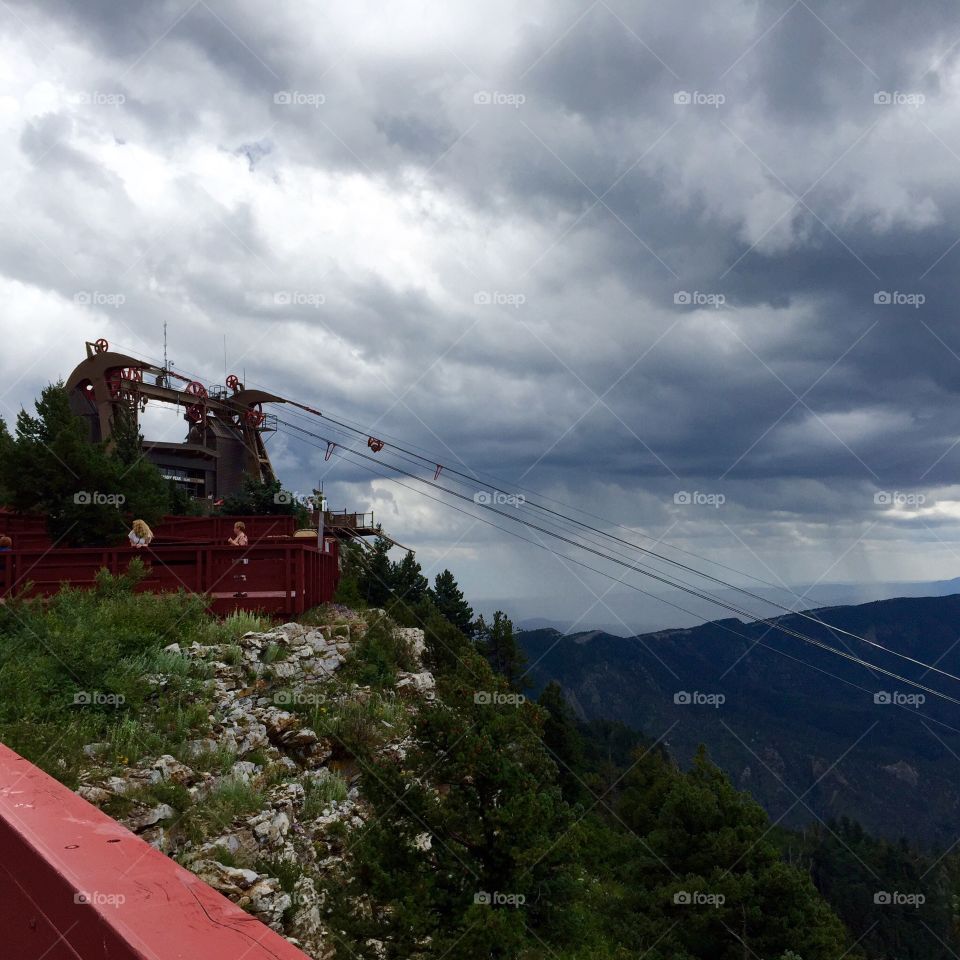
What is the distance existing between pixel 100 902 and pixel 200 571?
54.5ft

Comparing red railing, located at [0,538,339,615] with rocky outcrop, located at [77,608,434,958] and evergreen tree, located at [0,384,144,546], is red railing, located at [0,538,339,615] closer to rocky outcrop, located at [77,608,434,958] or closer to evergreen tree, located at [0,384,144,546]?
rocky outcrop, located at [77,608,434,958]

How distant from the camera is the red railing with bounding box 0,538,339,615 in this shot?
55.1 feet

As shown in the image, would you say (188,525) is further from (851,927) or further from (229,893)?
(851,927)

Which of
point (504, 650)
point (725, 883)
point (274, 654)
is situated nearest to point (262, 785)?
point (274, 654)

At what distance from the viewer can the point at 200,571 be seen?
55.5 feet

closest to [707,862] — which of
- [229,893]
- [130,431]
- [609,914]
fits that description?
[609,914]

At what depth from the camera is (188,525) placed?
25.0m

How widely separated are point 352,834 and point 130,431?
101 ft

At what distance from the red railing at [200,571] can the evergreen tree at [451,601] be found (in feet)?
83.4

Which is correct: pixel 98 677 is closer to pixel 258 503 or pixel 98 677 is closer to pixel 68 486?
pixel 68 486

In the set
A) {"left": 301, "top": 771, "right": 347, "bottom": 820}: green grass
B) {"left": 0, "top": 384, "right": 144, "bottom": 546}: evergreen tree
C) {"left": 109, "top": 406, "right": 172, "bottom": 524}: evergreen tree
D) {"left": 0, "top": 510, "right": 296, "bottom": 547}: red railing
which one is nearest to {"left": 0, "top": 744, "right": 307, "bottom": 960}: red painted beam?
{"left": 301, "top": 771, "right": 347, "bottom": 820}: green grass

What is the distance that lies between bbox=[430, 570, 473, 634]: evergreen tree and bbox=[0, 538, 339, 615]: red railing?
25420 millimetres

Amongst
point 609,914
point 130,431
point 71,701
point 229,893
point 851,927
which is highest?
point 130,431

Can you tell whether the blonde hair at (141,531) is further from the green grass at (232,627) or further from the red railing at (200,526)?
the red railing at (200,526)
